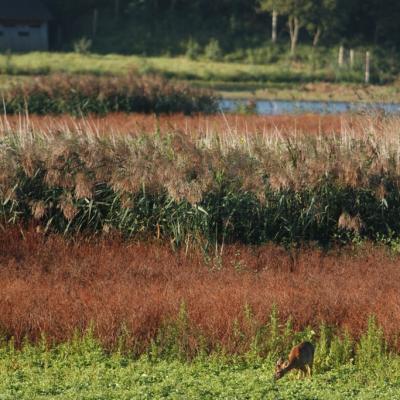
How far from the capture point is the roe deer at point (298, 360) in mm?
8039

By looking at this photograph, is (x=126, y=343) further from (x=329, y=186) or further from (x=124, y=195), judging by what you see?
(x=329, y=186)

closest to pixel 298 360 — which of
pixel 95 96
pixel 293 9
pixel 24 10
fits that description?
pixel 95 96

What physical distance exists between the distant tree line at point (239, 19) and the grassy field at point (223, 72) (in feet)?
15.3

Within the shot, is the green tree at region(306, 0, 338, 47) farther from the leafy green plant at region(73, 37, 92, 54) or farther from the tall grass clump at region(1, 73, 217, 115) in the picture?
the tall grass clump at region(1, 73, 217, 115)

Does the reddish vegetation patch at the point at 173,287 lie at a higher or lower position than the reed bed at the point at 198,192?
lower

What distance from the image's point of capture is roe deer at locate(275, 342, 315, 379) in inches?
316

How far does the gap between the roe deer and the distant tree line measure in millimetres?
42996

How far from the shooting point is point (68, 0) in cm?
5478

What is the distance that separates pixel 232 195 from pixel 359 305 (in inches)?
142

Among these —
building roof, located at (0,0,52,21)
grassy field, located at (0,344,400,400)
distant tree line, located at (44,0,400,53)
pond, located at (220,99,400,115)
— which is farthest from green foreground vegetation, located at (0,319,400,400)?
building roof, located at (0,0,52,21)

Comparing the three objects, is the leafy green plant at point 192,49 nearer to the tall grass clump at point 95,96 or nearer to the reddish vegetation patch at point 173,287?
the tall grass clump at point 95,96

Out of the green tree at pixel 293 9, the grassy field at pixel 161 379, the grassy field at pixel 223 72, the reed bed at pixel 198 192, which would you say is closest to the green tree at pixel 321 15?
the green tree at pixel 293 9

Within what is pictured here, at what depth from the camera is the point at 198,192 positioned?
12.3 meters

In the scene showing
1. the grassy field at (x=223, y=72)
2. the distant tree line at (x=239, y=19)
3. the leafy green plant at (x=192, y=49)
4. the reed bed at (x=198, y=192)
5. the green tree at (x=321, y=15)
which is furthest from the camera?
the distant tree line at (x=239, y=19)
